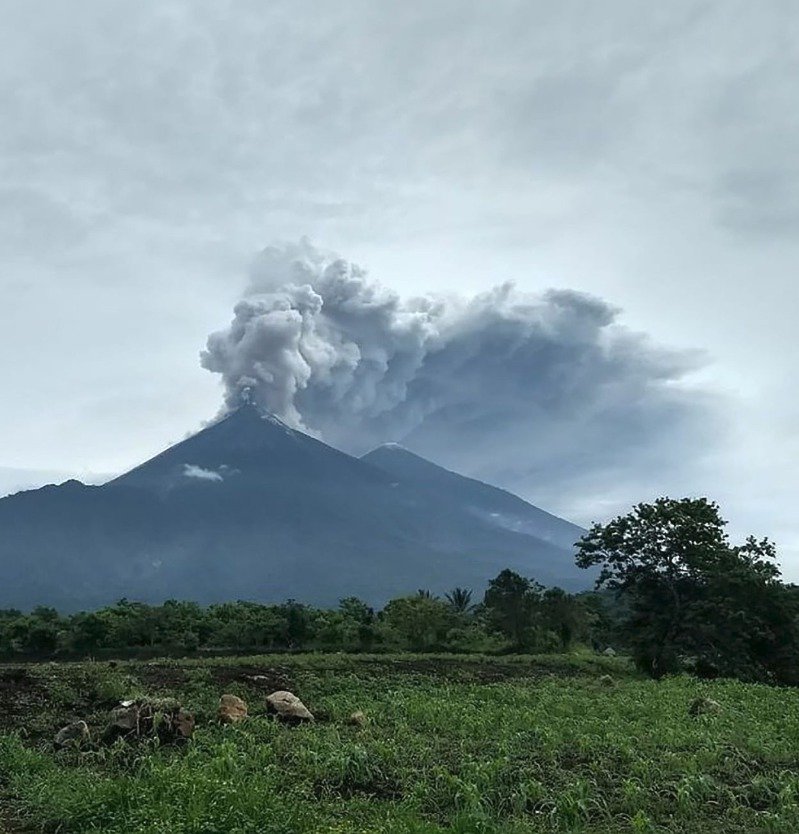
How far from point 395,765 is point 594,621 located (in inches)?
1876

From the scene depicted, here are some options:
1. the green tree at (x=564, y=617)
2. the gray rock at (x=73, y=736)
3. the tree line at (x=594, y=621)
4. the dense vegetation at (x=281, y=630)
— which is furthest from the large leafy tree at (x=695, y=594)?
the gray rock at (x=73, y=736)

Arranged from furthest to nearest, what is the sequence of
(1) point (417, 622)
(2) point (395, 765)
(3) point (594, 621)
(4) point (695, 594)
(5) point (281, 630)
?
1. (3) point (594, 621)
2. (1) point (417, 622)
3. (5) point (281, 630)
4. (4) point (695, 594)
5. (2) point (395, 765)

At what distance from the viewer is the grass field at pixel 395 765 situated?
7988 millimetres

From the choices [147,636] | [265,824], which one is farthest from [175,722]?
[147,636]

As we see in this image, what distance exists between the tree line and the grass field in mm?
12746

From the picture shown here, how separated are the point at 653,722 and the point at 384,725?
4.83 metres

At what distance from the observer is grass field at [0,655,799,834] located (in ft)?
26.2

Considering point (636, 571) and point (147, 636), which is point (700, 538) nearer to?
point (636, 571)

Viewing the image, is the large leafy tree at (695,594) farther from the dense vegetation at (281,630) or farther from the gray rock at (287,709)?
the gray rock at (287,709)

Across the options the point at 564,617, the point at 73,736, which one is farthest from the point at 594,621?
the point at 73,736

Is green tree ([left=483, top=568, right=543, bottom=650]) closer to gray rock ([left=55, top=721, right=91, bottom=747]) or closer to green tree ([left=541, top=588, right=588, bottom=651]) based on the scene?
green tree ([left=541, top=588, right=588, bottom=651])

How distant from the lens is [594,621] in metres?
55.2

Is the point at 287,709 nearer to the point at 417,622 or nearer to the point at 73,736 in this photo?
the point at 73,736

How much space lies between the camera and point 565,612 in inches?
2019
